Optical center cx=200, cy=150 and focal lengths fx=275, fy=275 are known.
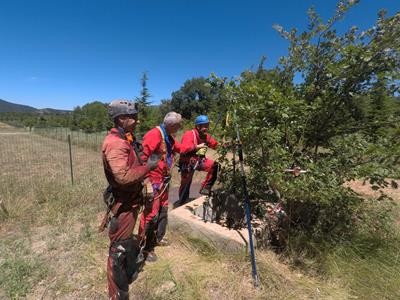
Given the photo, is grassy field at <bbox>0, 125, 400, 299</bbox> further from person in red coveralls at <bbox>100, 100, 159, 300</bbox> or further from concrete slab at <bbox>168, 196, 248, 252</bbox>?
person in red coveralls at <bbox>100, 100, 159, 300</bbox>

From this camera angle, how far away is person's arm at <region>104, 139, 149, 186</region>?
7.09 feet

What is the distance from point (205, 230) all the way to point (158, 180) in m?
0.83

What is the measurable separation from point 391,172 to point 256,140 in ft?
4.31

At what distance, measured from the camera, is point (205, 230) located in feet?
10.9

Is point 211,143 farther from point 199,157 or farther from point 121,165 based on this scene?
point 121,165

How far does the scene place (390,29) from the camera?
2.69 m

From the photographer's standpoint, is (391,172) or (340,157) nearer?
(391,172)

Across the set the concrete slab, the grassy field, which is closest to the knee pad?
the concrete slab

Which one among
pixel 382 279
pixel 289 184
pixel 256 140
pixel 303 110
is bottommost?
pixel 382 279

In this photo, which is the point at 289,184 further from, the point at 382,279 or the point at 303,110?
the point at 382,279

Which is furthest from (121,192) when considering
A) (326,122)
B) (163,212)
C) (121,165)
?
(326,122)

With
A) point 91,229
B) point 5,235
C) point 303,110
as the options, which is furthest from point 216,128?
point 5,235

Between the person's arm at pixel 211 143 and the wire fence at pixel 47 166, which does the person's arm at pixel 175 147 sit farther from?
the wire fence at pixel 47 166

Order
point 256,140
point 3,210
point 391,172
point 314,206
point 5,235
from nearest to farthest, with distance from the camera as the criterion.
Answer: point 391,172
point 256,140
point 314,206
point 5,235
point 3,210
